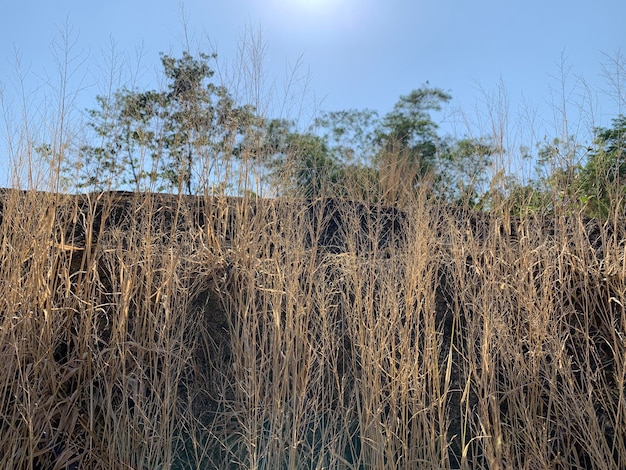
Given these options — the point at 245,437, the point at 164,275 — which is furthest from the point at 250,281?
the point at 245,437

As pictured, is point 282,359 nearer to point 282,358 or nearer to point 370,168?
point 282,358

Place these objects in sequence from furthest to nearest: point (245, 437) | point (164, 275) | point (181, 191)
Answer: point (181, 191)
point (164, 275)
point (245, 437)

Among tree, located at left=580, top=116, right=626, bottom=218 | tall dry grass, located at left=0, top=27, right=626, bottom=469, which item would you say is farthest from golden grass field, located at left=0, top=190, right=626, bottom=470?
tree, located at left=580, top=116, right=626, bottom=218

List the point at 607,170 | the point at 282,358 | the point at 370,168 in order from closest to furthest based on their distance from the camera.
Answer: the point at 282,358 < the point at 607,170 < the point at 370,168

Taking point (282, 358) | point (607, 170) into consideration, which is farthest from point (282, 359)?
point (607, 170)

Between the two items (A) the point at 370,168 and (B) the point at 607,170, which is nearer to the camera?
(B) the point at 607,170

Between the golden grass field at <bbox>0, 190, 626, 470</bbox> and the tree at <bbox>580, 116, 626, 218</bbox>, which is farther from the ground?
the tree at <bbox>580, 116, 626, 218</bbox>

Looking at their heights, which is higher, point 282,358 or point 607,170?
point 607,170

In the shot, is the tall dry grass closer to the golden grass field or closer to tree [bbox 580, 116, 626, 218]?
the golden grass field

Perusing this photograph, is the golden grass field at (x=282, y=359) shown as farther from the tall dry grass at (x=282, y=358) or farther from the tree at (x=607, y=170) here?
the tree at (x=607, y=170)

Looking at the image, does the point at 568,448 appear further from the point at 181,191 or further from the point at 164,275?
the point at 181,191

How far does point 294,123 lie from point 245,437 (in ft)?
6.21

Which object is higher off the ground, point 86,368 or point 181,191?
point 181,191

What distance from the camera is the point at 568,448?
7.92 feet
